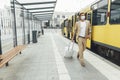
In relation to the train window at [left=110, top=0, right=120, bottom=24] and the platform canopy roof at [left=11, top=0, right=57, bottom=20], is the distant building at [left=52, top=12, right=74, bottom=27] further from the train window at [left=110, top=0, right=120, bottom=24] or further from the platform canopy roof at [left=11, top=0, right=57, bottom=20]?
the train window at [left=110, top=0, right=120, bottom=24]

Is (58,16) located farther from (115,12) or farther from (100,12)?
(115,12)

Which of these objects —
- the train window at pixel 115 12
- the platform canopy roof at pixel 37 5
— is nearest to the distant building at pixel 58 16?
the platform canopy roof at pixel 37 5

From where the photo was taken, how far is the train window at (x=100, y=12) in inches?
349

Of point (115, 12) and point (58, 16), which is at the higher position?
point (58, 16)

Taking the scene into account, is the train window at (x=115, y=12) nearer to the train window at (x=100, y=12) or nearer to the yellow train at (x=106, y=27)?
the yellow train at (x=106, y=27)

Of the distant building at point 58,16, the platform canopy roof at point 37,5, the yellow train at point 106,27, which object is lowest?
the yellow train at point 106,27

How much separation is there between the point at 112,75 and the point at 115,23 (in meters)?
2.41

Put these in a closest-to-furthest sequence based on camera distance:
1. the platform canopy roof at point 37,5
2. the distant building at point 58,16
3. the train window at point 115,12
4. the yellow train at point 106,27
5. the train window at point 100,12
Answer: the train window at point 115,12 → the yellow train at point 106,27 → the train window at point 100,12 → the platform canopy roof at point 37,5 → the distant building at point 58,16

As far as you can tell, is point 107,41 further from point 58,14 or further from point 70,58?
point 58,14

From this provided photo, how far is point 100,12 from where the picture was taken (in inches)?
385

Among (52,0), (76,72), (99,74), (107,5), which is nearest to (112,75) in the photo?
(99,74)

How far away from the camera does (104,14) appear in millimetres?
9055

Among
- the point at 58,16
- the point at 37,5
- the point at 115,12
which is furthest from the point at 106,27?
the point at 58,16

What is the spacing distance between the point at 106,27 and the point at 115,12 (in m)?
1.06
